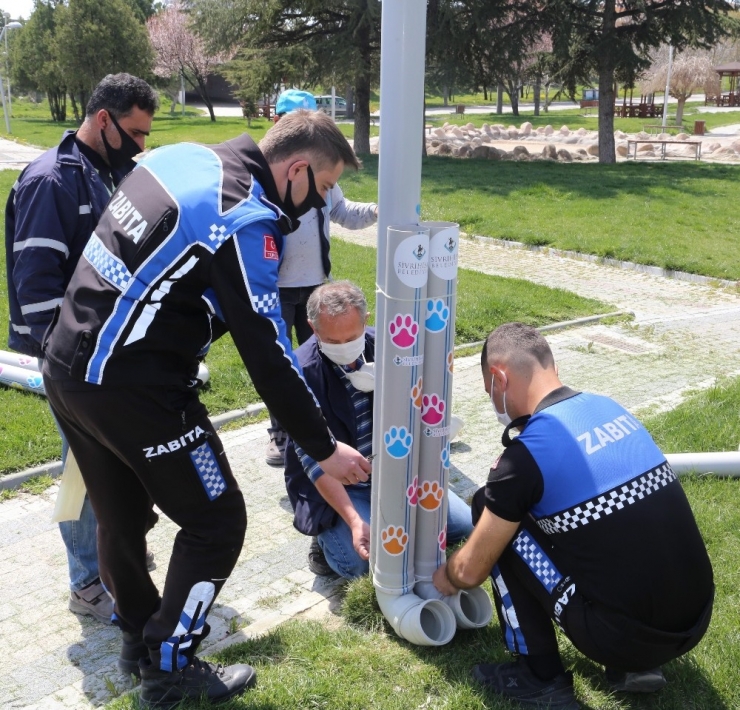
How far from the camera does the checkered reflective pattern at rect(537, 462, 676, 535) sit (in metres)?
2.57

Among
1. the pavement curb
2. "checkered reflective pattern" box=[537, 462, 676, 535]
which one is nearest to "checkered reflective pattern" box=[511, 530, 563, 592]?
"checkered reflective pattern" box=[537, 462, 676, 535]

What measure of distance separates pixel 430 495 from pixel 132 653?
4.05 ft

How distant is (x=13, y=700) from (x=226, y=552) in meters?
1.07

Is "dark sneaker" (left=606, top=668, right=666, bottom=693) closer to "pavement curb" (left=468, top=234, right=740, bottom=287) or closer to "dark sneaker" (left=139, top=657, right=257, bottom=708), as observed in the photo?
"dark sneaker" (left=139, top=657, right=257, bottom=708)

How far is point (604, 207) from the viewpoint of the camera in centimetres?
1523

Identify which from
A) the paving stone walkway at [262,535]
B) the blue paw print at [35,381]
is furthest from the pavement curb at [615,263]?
the blue paw print at [35,381]

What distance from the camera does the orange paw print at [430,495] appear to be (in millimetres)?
3189

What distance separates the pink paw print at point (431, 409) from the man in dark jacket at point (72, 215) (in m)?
1.46

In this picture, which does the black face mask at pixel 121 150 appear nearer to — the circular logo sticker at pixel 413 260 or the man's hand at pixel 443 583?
the circular logo sticker at pixel 413 260

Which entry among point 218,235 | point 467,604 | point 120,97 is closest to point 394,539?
point 467,604

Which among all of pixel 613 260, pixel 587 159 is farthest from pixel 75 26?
pixel 613 260

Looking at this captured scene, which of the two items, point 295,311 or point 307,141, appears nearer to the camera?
point 307,141

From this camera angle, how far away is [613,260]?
1141cm

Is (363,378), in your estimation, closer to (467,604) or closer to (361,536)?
(361,536)
